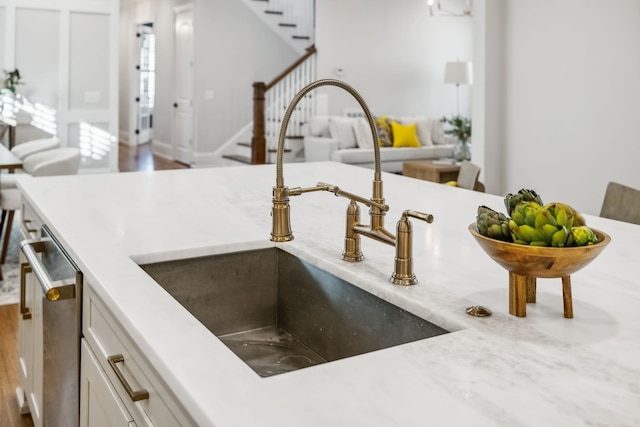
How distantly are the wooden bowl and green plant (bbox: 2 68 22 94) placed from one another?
7317 mm

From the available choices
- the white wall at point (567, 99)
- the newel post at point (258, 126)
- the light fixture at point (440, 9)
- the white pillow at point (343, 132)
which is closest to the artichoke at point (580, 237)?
the white wall at point (567, 99)

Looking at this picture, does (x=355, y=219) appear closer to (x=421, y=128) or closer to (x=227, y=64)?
(x=421, y=128)

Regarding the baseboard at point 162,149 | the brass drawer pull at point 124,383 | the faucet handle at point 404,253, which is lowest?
the brass drawer pull at point 124,383

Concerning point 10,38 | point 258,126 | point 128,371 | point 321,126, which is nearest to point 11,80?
point 10,38

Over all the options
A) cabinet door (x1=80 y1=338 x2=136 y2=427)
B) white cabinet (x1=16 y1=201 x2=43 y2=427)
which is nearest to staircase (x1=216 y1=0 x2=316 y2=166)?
white cabinet (x1=16 y1=201 x2=43 y2=427)

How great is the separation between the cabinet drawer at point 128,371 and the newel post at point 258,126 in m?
7.18

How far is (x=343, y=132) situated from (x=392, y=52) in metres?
2.17

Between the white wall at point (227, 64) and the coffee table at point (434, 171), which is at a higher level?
the white wall at point (227, 64)

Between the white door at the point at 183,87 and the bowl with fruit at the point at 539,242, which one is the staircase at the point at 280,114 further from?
the bowl with fruit at the point at 539,242

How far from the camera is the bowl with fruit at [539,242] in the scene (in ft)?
3.24

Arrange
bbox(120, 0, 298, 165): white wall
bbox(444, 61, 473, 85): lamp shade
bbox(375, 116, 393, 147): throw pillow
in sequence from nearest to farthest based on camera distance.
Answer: bbox(375, 116, 393, 147): throw pillow
bbox(444, 61, 473, 85): lamp shade
bbox(120, 0, 298, 165): white wall

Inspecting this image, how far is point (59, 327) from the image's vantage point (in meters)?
1.65

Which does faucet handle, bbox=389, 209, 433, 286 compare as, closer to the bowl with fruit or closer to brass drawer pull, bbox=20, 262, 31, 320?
the bowl with fruit

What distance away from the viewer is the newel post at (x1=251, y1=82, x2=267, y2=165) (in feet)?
27.7
